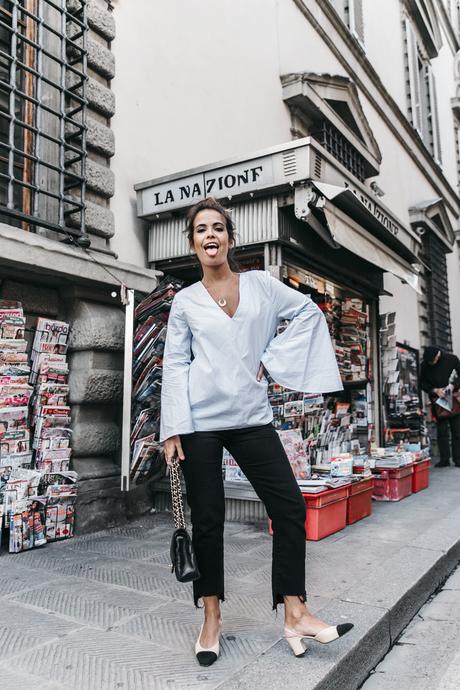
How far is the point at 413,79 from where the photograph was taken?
13820 millimetres

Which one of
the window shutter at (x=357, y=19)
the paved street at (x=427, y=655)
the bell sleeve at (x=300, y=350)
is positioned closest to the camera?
the paved street at (x=427, y=655)

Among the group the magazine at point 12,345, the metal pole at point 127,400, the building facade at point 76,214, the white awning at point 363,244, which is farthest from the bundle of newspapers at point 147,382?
the white awning at point 363,244

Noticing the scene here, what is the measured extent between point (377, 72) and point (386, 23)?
1.60 meters

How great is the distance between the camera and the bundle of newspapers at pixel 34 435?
4066 mm

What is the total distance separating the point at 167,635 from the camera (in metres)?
2.67

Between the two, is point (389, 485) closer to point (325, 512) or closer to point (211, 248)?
point (325, 512)

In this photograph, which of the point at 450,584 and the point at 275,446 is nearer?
the point at 275,446

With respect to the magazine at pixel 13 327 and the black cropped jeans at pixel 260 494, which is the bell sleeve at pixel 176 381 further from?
the magazine at pixel 13 327

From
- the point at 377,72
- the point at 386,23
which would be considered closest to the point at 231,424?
the point at 377,72

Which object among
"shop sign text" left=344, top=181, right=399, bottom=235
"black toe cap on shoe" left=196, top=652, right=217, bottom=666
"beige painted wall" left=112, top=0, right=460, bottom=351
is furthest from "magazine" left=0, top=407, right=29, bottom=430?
"shop sign text" left=344, top=181, right=399, bottom=235

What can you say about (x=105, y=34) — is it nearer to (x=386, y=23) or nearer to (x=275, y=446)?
(x=275, y=446)

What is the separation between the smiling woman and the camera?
242cm

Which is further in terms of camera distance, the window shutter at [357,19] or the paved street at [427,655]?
the window shutter at [357,19]

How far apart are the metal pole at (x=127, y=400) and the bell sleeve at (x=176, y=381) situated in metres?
1.87
